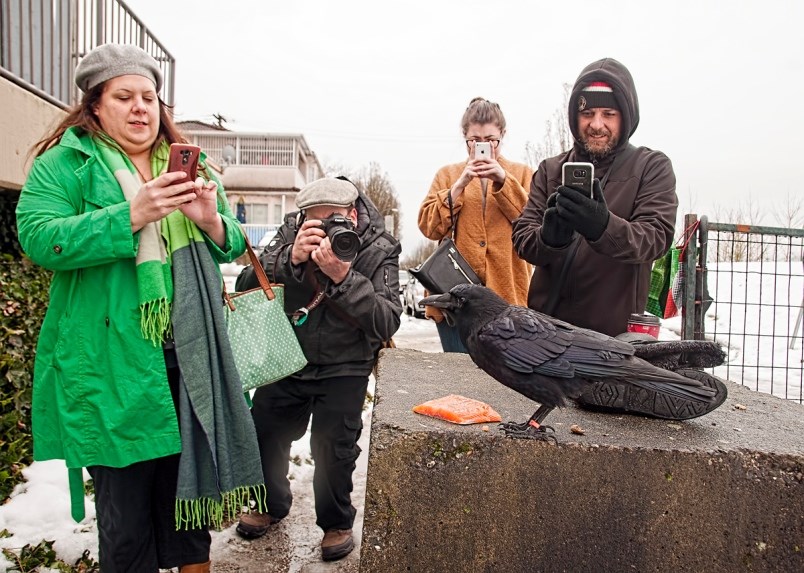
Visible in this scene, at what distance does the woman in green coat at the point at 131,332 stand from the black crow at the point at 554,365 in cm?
100

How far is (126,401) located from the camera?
2041 mm

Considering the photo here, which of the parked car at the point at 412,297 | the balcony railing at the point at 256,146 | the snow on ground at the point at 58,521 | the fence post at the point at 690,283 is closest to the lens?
the snow on ground at the point at 58,521

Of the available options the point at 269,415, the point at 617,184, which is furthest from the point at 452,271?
the point at 269,415

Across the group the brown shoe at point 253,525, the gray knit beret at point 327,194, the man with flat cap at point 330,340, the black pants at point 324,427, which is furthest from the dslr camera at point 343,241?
the brown shoe at point 253,525

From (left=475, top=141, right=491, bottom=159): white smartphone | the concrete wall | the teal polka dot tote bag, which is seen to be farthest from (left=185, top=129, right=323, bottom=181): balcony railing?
the teal polka dot tote bag

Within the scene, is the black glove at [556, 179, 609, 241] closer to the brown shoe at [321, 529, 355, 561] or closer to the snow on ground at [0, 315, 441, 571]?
the brown shoe at [321, 529, 355, 561]

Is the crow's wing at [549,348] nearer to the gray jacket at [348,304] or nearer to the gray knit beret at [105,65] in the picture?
the gray jacket at [348,304]

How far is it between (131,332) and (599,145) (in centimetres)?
208

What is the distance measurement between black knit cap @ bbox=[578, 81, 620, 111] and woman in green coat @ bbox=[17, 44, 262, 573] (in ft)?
5.35

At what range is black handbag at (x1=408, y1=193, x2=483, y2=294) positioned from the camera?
293cm

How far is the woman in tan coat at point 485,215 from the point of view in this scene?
11.4 feet

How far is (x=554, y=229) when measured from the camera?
2500mm

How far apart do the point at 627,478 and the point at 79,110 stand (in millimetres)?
2290

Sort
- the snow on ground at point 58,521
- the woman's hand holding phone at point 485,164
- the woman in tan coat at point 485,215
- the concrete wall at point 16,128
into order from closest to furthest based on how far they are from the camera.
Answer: the snow on ground at point 58,521
the woman's hand holding phone at point 485,164
the woman in tan coat at point 485,215
the concrete wall at point 16,128
